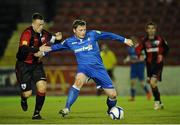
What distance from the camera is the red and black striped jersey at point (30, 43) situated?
34.5 feet

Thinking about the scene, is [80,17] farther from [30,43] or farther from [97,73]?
[97,73]

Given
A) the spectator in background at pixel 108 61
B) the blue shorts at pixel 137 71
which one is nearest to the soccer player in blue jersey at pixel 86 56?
the blue shorts at pixel 137 71

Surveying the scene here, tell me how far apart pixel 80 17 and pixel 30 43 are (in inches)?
625

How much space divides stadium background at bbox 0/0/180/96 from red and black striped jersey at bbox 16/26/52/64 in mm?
11056

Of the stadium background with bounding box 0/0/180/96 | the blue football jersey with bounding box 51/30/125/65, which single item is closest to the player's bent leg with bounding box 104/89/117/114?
the blue football jersey with bounding box 51/30/125/65

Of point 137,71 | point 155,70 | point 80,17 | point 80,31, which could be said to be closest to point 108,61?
point 137,71

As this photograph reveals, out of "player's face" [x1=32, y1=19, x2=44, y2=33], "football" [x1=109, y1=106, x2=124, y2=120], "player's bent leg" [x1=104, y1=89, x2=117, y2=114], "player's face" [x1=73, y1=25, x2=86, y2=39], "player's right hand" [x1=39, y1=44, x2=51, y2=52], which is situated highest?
"player's face" [x1=32, y1=19, x2=44, y2=33]

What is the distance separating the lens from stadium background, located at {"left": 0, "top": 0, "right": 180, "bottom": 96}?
2345 centimetres

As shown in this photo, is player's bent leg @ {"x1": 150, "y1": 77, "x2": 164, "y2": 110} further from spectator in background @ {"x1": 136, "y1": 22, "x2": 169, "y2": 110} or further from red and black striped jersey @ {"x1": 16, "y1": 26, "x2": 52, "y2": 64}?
red and black striped jersey @ {"x1": 16, "y1": 26, "x2": 52, "y2": 64}

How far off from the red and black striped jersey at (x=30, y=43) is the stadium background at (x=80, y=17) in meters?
11.1

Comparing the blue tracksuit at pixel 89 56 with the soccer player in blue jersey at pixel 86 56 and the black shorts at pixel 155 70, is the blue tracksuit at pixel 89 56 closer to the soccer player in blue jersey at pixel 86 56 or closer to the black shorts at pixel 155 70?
the soccer player in blue jersey at pixel 86 56

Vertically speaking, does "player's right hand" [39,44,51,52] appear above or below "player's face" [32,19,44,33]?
below

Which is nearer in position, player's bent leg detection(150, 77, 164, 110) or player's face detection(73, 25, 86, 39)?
player's face detection(73, 25, 86, 39)

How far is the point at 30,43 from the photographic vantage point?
1077 centimetres
